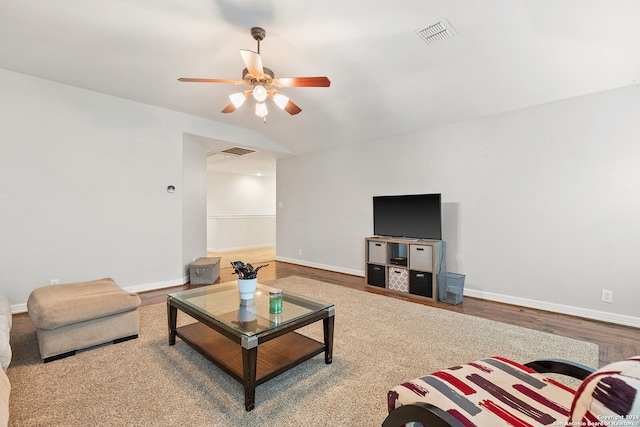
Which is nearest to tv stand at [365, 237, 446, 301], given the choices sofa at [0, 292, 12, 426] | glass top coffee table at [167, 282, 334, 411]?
glass top coffee table at [167, 282, 334, 411]

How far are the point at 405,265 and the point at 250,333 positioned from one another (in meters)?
2.95

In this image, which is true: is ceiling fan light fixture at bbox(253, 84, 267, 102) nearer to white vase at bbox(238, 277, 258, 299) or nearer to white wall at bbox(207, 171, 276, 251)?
white vase at bbox(238, 277, 258, 299)

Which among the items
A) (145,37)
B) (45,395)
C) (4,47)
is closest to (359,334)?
(45,395)

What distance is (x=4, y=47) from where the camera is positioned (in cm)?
282

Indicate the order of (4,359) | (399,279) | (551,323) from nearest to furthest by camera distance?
(4,359)
(551,323)
(399,279)

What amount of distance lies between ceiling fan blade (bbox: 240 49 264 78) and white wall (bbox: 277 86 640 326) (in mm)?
2793

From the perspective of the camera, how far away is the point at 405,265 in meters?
4.16

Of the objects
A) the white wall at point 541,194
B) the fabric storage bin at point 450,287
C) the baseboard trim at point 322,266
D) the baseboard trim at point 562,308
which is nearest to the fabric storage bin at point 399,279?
the fabric storage bin at point 450,287

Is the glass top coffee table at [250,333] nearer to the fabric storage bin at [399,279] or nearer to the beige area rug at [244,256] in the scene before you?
the fabric storage bin at [399,279]

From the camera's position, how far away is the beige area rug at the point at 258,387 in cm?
160

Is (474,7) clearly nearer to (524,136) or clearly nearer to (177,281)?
(524,136)

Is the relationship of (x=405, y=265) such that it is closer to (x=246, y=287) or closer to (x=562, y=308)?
(x=562, y=308)

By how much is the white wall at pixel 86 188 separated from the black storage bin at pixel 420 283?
344cm

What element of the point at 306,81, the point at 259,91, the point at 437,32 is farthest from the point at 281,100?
the point at 437,32
